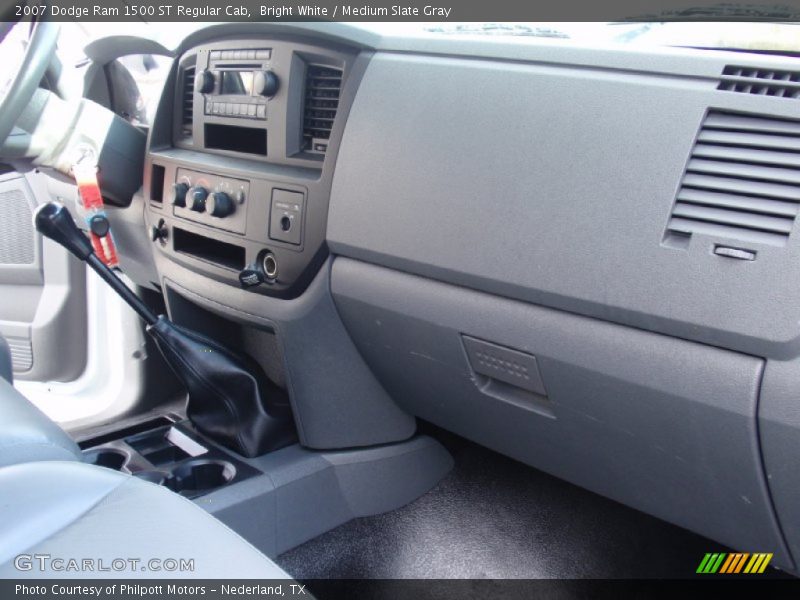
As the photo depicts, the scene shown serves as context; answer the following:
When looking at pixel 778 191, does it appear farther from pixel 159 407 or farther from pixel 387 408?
pixel 159 407

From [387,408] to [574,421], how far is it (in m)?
0.49

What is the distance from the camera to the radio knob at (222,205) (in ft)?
4.57

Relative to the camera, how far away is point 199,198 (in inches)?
57.2

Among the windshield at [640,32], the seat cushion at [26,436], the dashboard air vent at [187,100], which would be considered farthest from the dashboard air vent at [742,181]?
the dashboard air vent at [187,100]

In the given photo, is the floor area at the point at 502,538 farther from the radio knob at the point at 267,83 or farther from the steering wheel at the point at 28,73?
the steering wheel at the point at 28,73

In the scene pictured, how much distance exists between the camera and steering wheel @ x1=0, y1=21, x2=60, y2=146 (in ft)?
3.79

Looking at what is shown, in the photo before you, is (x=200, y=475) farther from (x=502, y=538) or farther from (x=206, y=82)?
(x=206, y=82)

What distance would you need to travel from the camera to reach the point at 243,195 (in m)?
1.37

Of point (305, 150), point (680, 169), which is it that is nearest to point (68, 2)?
point (305, 150)

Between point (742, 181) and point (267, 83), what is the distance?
802 mm

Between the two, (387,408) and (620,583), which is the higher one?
(387,408)

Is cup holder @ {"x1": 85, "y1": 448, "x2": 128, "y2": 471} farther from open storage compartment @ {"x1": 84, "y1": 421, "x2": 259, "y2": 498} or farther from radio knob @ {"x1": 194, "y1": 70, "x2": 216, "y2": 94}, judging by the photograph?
radio knob @ {"x1": 194, "y1": 70, "x2": 216, "y2": 94}

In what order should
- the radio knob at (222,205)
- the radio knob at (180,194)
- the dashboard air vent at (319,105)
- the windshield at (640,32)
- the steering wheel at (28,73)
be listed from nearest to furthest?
the windshield at (640,32) → the steering wheel at (28,73) → the dashboard air vent at (319,105) → the radio knob at (222,205) → the radio knob at (180,194)

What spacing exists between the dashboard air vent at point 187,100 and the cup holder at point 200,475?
69 centimetres
